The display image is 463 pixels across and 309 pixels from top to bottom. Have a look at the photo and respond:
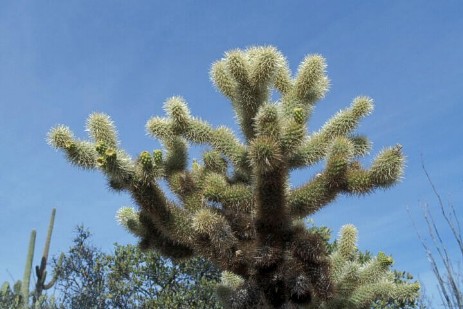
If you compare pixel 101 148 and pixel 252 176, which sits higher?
pixel 101 148

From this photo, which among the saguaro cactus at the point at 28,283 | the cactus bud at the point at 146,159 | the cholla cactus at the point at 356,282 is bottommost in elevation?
the cholla cactus at the point at 356,282

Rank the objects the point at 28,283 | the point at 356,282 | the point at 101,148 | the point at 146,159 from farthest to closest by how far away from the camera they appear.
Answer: the point at 28,283 → the point at 356,282 → the point at 146,159 → the point at 101,148

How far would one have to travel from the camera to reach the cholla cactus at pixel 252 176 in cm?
699

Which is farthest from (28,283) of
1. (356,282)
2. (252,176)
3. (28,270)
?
(252,176)

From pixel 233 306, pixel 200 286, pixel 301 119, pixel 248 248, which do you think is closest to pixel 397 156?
pixel 301 119

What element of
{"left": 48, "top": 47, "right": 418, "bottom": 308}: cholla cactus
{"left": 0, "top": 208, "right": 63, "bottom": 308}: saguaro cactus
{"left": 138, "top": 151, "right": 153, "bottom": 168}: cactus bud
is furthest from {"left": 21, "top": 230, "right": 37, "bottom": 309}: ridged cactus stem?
{"left": 138, "top": 151, "right": 153, "bottom": 168}: cactus bud

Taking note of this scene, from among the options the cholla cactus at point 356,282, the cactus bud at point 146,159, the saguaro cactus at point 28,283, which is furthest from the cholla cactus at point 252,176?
the saguaro cactus at point 28,283

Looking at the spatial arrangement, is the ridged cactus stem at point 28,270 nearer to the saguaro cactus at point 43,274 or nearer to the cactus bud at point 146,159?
the saguaro cactus at point 43,274

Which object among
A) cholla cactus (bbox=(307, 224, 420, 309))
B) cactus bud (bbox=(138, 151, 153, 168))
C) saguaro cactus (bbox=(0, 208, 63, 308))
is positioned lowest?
cholla cactus (bbox=(307, 224, 420, 309))

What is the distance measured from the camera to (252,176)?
7.10 m

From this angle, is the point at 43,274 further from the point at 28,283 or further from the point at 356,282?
the point at 356,282

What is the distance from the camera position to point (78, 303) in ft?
41.8

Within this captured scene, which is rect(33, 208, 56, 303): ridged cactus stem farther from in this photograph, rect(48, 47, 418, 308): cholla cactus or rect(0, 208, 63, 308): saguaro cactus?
rect(48, 47, 418, 308): cholla cactus

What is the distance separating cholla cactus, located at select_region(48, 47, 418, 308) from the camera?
6988 mm
